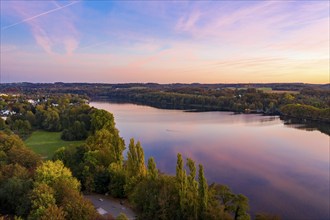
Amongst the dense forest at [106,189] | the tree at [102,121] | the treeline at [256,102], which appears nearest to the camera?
the dense forest at [106,189]

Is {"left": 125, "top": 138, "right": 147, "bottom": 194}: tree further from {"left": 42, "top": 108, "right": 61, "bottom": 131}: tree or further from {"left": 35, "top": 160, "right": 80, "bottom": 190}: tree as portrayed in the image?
{"left": 42, "top": 108, "right": 61, "bottom": 131}: tree

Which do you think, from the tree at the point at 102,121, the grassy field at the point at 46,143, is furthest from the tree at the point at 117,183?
the tree at the point at 102,121

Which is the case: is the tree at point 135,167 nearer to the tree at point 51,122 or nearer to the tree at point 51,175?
the tree at point 51,175

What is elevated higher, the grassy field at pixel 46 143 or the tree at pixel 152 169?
the tree at pixel 152 169

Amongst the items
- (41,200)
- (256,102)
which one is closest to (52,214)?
(41,200)

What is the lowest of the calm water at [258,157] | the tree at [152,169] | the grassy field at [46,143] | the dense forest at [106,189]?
the calm water at [258,157]
